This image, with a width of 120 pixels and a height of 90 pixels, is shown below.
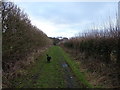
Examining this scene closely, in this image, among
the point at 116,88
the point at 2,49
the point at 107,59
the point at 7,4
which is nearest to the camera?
the point at 116,88

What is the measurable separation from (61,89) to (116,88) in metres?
2.40

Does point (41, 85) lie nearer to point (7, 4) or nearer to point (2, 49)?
point (2, 49)

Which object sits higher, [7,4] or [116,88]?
[7,4]

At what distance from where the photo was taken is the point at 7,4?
11445 millimetres

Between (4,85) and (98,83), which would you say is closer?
(4,85)

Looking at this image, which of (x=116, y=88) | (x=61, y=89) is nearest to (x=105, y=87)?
(x=116, y=88)

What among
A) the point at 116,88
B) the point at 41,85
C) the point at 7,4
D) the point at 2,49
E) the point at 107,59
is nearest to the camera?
the point at 116,88

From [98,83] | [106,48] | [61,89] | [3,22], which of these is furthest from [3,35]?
[106,48]

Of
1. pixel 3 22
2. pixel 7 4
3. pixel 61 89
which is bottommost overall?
pixel 61 89

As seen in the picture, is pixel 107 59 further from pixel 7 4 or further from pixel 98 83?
pixel 7 4

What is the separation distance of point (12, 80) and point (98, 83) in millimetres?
4522

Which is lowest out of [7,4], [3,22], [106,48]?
[106,48]

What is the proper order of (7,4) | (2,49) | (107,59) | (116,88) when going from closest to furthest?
(116,88), (2,49), (7,4), (107,59)

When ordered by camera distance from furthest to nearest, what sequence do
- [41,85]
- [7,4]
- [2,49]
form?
1. [7,4]
2. [2,49]
3. [41,85]
